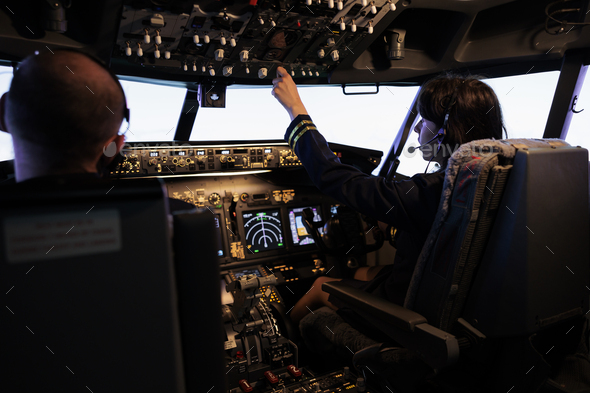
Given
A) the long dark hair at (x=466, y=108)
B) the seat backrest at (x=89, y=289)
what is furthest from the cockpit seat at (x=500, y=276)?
the seat backrest at (x=89, y=289)

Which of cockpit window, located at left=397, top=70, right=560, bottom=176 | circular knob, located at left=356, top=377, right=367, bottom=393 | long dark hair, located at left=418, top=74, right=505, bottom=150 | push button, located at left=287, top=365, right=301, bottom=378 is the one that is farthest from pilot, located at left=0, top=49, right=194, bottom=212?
cockpit window, located at left=397, top=70, right=560, bottom=176

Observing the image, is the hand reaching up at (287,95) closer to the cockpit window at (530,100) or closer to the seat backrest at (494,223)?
the seat backrest at (494,223)

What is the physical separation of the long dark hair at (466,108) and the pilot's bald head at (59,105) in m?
1.21

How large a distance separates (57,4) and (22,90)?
129cm

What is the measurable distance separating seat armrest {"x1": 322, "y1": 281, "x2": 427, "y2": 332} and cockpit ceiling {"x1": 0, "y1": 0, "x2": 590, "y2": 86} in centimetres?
119

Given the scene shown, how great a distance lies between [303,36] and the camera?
6.72 ft

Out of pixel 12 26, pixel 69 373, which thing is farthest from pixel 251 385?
pixel 12 26

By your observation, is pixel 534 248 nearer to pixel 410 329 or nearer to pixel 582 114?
pixel 410 329

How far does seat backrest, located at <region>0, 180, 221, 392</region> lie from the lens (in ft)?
1.57

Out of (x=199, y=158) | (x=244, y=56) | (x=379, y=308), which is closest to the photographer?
(x=379, y=308)

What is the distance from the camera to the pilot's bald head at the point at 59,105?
57 cm

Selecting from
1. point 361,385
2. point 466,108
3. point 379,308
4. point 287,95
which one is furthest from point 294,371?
point 466,108

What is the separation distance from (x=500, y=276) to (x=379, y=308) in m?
0.37

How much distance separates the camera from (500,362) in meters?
1.27
